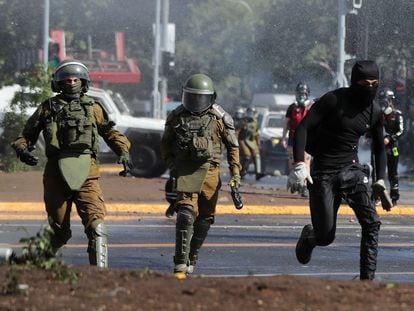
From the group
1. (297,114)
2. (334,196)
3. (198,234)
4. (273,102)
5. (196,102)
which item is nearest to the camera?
(334,196)

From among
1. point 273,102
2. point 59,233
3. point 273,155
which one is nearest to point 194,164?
point 59,233

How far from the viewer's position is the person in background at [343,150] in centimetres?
970

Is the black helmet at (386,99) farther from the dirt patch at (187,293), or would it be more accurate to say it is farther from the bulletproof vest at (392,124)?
the dirt patch at (187,293)

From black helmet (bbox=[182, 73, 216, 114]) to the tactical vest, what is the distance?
96 cm

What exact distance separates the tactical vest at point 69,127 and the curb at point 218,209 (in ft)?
26.5

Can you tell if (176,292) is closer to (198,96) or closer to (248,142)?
(198,96)

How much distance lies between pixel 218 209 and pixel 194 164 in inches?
310

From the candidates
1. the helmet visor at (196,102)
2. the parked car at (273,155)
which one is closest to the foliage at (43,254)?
the helmet visor at (196,102)

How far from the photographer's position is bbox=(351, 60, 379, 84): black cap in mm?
9711

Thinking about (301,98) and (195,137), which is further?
(301,98)

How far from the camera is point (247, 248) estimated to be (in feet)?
43.0

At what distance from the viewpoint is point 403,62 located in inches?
1674

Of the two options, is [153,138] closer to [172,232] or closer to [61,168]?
[172,232]

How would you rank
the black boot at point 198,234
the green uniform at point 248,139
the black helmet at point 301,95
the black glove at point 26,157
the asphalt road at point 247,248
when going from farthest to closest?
the green uniform at point 248,139
the black helmet at point 301,95
the asphalt road at point 247,248
the black boot at point 198,234
the black glove at point 26,157
